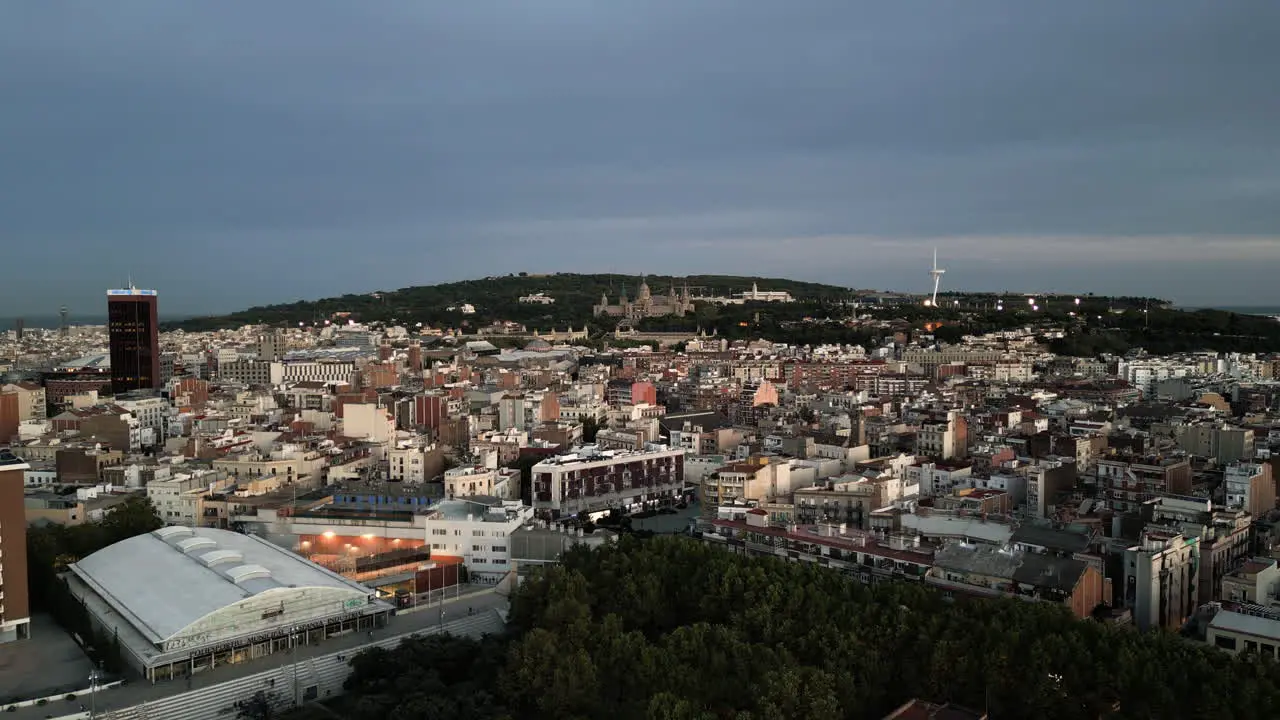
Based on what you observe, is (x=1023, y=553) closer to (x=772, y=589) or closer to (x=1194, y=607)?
(x=1194, y=607)

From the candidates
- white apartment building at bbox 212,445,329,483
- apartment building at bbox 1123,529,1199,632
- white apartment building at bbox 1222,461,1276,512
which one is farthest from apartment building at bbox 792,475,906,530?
white apartment building at bbox 212,445,329,483

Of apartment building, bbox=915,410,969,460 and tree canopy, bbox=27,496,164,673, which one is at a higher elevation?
apartment building, bbox=915,410,969,460

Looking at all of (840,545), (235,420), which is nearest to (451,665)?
(840,545)

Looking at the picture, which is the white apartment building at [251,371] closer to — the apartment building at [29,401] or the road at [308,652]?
the apartment building at [29,401]

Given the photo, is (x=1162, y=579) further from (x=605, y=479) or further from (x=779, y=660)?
(x=605, y=479)

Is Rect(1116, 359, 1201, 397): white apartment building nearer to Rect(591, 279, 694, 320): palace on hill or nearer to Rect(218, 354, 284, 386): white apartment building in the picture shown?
Rect(218, 354, 284, 386): white apartment building

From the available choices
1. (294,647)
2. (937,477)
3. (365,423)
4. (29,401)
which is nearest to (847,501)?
(937,477)

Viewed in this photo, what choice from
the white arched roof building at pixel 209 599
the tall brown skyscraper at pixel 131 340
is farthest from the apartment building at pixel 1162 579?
the tall brown skyscraper at pixel 131 340
